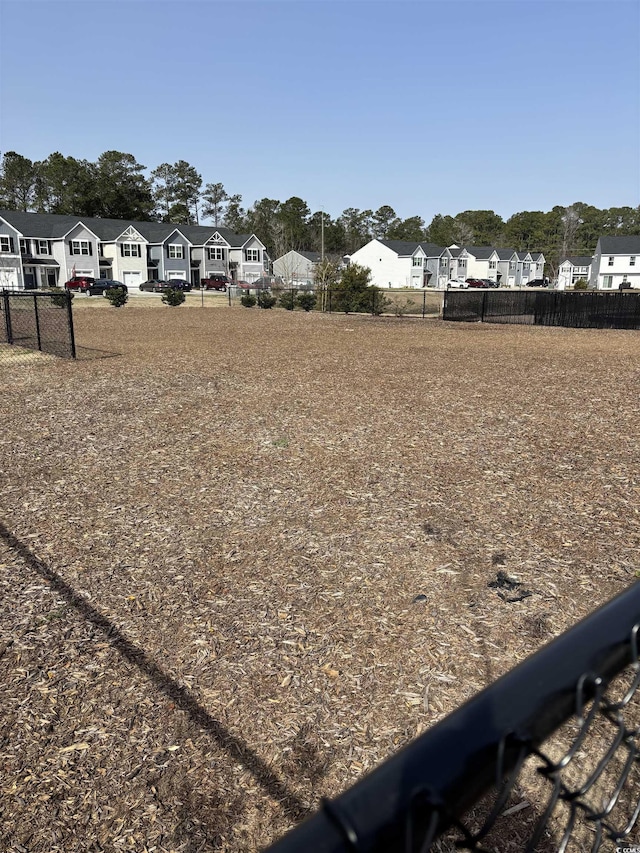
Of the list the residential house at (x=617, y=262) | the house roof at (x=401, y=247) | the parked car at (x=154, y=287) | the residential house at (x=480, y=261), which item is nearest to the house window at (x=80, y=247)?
the parked car at (x=154, y=287)

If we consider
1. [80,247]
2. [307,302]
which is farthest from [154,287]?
[307,302]

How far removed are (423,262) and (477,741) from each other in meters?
86.0

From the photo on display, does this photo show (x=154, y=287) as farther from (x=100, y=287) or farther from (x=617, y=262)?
(x=617, y=262)

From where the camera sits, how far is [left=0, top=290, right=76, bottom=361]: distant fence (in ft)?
48.1

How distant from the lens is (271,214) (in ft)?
379

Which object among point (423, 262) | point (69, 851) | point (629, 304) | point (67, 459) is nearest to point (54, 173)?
point (423, 262)

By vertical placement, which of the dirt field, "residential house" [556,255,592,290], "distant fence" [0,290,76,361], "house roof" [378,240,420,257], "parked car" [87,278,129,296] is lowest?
the dirt field

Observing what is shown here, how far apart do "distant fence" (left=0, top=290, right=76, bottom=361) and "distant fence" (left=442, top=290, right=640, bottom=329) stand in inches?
758

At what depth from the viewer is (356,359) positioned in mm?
16375

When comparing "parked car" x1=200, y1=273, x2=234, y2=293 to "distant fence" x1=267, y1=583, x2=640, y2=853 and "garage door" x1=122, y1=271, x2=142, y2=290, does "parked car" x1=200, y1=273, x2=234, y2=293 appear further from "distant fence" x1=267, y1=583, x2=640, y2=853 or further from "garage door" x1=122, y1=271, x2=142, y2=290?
"distant fence" x1=267, y1=583, x2=640, y2=853

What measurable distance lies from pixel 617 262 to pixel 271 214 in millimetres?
62497

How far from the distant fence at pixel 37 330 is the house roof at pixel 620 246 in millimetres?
70439

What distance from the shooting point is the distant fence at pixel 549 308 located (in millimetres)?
27266

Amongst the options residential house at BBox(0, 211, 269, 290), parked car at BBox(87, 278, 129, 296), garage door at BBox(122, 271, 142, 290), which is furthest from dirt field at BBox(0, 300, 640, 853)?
garage door at BBox(122, 271, 142, 290)
